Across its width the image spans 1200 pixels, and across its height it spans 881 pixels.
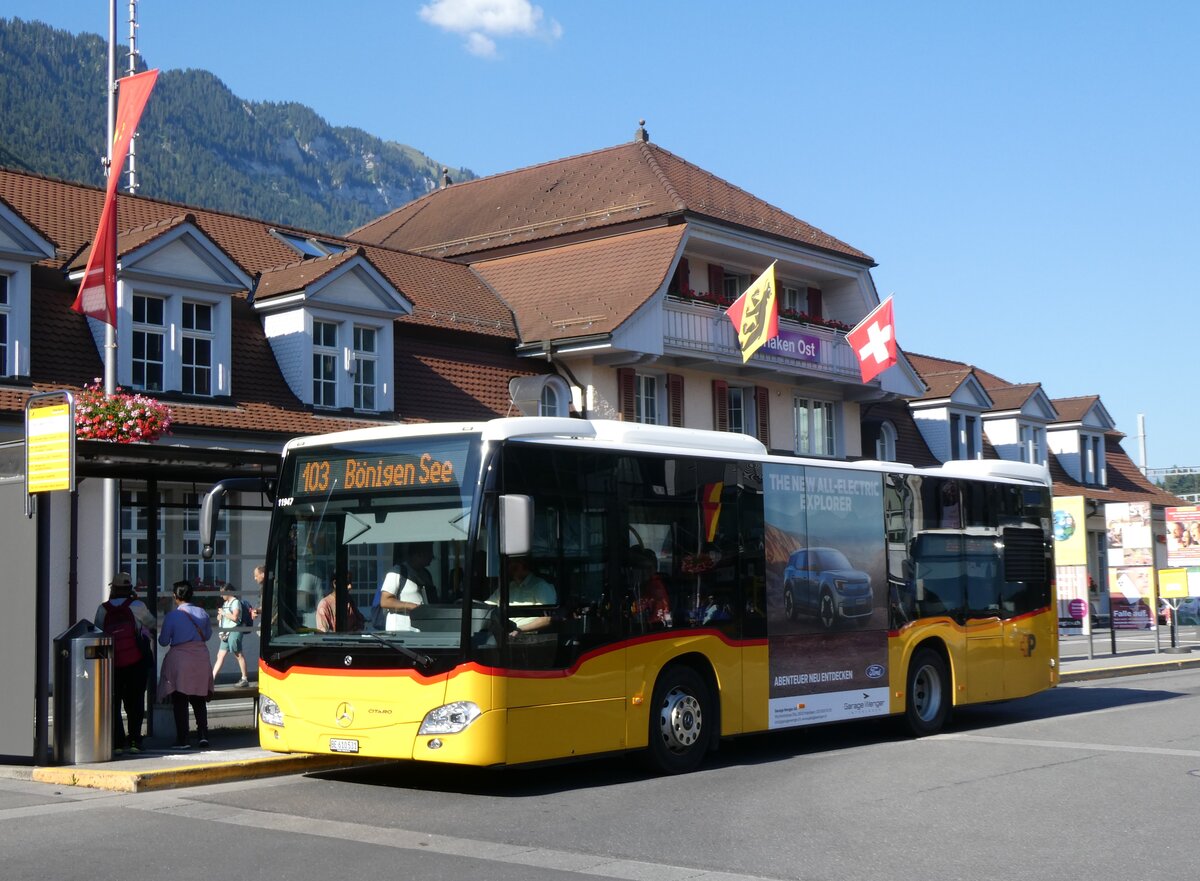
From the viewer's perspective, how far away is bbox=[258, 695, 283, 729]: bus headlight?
1277cm

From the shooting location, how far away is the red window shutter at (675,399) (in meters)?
33.9

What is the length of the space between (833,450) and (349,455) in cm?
2836

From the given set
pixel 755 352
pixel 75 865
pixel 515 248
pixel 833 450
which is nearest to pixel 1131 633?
pixel 833 450

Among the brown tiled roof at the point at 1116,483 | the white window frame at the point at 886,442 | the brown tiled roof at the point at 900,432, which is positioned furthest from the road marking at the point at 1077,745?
the brown tiled roof at the point at 1116,483

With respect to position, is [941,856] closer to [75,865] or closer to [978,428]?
[75,865]

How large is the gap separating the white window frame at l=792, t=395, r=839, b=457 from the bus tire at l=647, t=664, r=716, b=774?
79.8ft

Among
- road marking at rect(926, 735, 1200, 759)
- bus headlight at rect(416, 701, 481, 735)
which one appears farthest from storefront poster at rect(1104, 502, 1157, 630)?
bus headlight at rect(416, 701, 481, 735)

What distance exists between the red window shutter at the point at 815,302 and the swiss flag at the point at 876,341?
3.95 metres

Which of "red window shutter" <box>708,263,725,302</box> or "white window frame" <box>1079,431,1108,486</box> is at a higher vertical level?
"red window shutter" <box>708,263,725,302</box>

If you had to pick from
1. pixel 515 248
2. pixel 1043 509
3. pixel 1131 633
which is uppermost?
pixel 515 248

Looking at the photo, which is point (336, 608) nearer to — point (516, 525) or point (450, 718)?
point (450, 718)

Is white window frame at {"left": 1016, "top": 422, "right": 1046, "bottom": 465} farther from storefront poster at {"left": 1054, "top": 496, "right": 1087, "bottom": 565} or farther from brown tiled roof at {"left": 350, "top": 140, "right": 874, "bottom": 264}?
storefront poster at {"left": 1054, "top": 496, "right": 1087, "bottom": 565}

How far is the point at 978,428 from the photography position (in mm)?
47250

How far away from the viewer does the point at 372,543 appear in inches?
484
